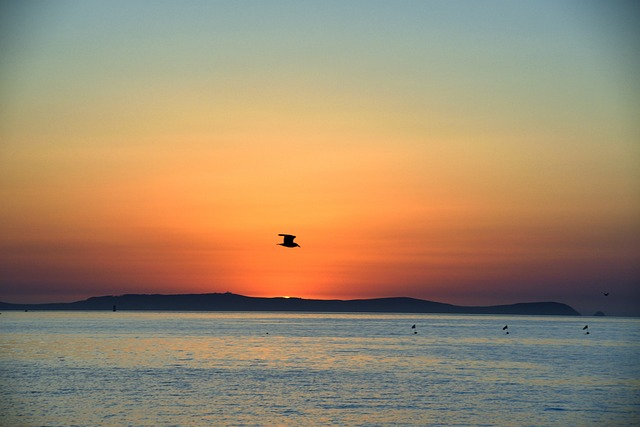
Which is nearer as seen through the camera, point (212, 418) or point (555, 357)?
point (212, 418)

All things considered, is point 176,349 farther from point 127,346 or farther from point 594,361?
point 594,361

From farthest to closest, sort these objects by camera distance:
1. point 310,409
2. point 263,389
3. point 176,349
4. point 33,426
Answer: point 176,349 < point 263,389 < point 310,409 < point 33,426

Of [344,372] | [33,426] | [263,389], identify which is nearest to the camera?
[33,426]

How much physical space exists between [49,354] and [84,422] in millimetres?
54023

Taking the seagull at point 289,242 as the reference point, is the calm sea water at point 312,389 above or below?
below

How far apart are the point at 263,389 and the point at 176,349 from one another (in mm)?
49437

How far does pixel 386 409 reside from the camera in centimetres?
5250

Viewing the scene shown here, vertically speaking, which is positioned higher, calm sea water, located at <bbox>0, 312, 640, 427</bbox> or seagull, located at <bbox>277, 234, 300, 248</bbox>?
seagull, located at <bbox>277, 234, 300, 248</bbox>

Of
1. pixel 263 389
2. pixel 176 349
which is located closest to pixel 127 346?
pixel 176 349

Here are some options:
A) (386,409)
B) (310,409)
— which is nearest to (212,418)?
(310,409)

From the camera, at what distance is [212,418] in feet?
160

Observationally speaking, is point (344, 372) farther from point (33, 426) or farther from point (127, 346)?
point (127, 346)

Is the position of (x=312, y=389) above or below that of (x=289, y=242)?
below

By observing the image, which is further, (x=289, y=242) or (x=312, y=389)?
(x=312, y=389)
